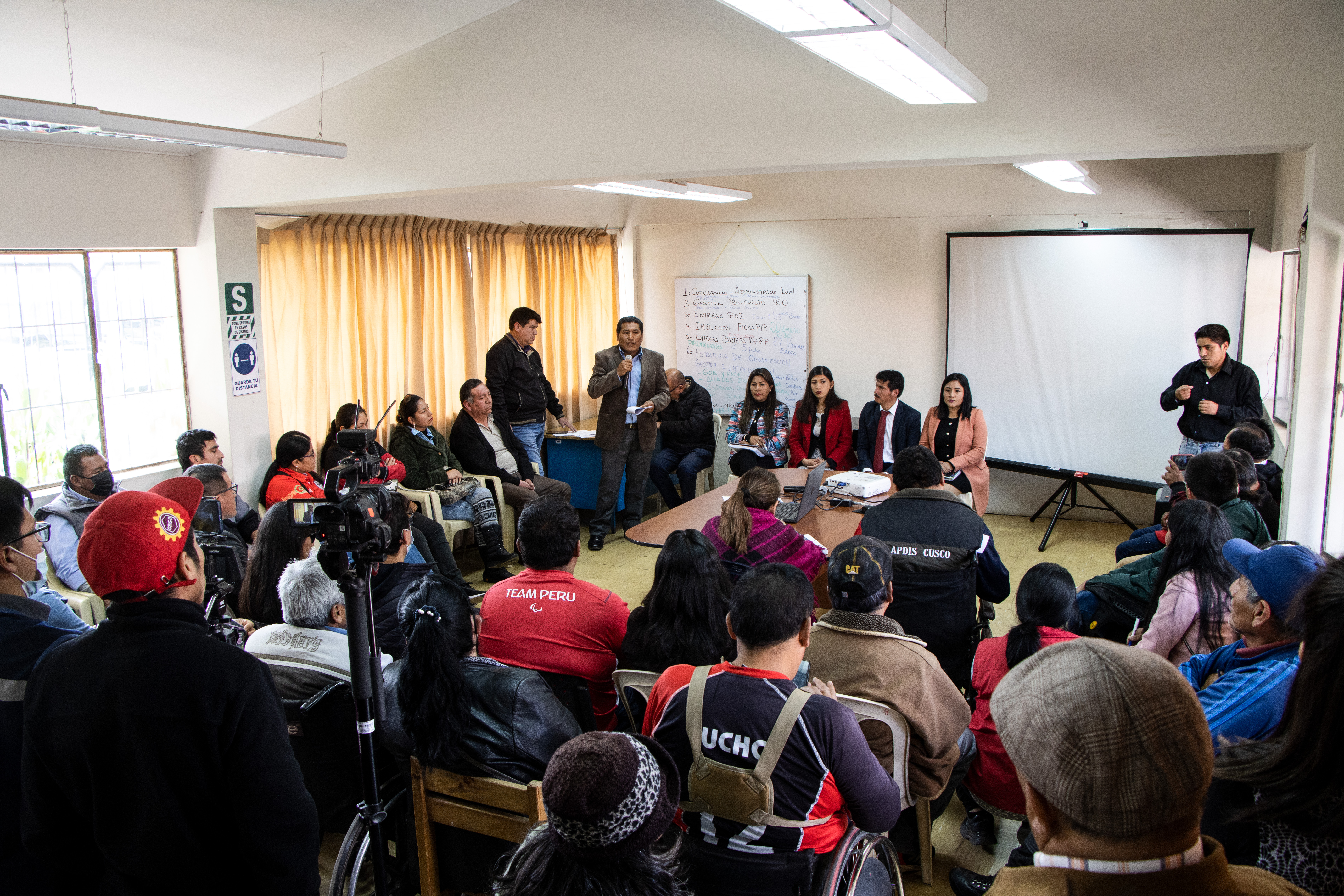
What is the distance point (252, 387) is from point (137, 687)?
13.9 ft

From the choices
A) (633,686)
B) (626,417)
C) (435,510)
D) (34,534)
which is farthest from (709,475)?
(34,534)

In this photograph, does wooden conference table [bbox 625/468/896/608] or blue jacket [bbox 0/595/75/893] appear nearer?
blue jacket [bbox 0/595/75/893]

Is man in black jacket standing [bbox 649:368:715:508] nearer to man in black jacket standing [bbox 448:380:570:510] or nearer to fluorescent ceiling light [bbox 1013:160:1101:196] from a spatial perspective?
man in black jacket standing [bbox 448:380:570:510]

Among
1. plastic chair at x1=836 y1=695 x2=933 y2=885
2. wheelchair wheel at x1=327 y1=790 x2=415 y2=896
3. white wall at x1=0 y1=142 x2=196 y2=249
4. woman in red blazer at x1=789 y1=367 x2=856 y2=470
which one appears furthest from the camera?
woman in red blazer at x1=789 y1=367 x2=856 y2=470

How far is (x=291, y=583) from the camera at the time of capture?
8.09ft

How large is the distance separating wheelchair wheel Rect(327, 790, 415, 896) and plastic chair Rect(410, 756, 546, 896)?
0.09m

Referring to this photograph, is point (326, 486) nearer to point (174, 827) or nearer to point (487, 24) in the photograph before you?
point (174, 827)

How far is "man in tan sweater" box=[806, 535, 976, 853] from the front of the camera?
2334 mm

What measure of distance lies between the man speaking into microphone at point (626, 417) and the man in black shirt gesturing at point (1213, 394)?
3332 millimetres

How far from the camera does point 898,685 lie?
234cm

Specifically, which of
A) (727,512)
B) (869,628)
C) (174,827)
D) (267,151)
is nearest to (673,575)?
(869,628)

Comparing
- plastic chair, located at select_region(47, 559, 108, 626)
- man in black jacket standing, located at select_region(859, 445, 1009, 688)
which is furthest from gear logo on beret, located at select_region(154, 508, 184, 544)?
plastic chair, located at select_region(47, 559, 108, 626)

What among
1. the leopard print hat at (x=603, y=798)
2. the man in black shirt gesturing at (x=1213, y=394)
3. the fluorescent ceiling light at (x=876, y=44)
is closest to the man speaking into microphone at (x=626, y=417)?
the man in black shirt gesturing at (x=1213, y=394)

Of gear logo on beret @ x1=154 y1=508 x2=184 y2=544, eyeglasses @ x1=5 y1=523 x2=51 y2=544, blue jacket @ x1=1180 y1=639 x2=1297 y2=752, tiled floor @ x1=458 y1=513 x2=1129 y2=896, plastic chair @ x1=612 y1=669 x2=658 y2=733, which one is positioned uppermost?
gear logo on beret @ x1=154 y1=508 x2=184 y2=544
